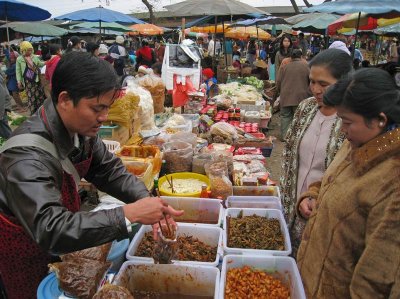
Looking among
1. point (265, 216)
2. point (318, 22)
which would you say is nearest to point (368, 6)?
point (265, 216)

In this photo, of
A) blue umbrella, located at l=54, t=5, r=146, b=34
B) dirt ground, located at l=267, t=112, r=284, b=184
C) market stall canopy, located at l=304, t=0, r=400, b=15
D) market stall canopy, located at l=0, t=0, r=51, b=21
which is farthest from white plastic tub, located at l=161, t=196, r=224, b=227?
blue umbrella, located at l=54, t=5, r=146, b=34

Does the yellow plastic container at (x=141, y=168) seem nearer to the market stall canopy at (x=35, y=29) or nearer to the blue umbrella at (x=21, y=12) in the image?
the blue umbrella at (x=21, y=12)

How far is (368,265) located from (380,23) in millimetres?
11326

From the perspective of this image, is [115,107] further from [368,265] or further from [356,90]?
[368,265]

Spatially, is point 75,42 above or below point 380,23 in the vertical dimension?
below

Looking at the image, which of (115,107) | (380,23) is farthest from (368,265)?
(380,23)

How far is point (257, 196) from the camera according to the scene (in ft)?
9.20

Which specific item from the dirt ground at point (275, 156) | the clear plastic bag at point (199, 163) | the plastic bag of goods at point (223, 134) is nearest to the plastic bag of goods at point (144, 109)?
the plastic bag of goods at point (223, 134)

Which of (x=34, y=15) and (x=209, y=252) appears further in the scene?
(x=34, y=15)

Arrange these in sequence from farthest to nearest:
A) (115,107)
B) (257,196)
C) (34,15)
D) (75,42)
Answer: (75,42)
(34,15)
(115,107)
(257,196)

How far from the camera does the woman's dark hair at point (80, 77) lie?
1339 mm

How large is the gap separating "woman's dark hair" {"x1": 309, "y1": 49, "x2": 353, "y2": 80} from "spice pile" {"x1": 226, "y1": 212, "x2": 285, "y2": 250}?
1.10 meters

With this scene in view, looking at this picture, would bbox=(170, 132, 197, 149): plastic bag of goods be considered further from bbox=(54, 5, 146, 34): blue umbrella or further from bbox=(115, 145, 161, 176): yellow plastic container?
bbox=(54, 5, 146, 34): blue umbrella

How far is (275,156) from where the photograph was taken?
686 centimetres
